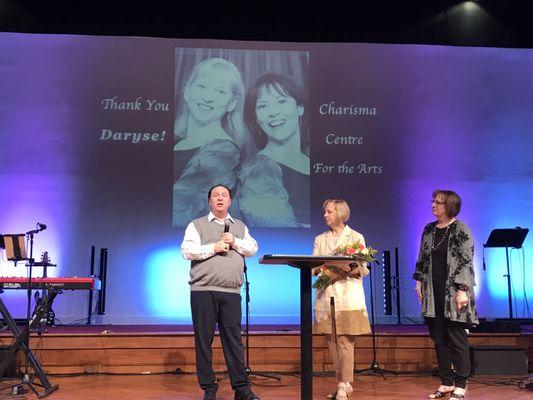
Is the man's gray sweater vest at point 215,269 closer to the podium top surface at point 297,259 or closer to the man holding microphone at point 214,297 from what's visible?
the man holding microphone at point 214,297

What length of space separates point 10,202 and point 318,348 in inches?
177

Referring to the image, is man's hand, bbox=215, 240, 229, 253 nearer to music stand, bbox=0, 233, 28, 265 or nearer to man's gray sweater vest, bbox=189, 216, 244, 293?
man's gray sweater vest, bbox=189, 216, 244, 293

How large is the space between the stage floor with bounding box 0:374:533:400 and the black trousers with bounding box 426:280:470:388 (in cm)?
26

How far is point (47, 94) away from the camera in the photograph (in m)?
7.83

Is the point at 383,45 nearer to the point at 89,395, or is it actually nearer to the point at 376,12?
the point at 376,12

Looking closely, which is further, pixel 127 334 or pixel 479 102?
pixel 479 102

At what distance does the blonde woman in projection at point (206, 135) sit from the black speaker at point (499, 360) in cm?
377

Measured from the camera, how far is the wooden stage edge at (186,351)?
16.9 ft

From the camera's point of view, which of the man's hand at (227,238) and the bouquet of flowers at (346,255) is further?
the bouquet of flowers at (346,255)

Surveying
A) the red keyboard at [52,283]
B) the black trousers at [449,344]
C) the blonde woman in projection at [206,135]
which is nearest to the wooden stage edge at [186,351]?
the red keyboard at [52,283]

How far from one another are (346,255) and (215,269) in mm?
813

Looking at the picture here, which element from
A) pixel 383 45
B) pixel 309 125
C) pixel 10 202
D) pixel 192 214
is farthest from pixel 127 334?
pixel 383 45

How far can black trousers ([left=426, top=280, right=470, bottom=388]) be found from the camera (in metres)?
3.97

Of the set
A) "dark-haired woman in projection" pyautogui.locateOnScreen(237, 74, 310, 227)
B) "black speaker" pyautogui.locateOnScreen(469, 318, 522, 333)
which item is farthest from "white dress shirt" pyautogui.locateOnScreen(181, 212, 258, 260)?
"dark-haired woman in projection" pyautogui.locateOnScreen(237, 74, 310, 227)
